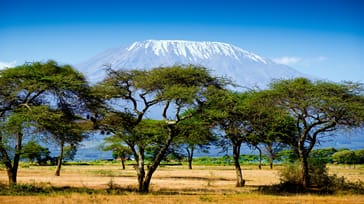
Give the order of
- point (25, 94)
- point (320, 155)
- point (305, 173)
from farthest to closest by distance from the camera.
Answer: point (320, 155)
point (305, 173)
point (25, 94)

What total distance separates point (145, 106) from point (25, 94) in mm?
7931

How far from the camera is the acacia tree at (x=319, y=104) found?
29.7m

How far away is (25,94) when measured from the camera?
93.9ft

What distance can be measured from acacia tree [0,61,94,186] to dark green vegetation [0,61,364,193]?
0.06m

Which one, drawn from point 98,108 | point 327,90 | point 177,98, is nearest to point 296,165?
point 327,90

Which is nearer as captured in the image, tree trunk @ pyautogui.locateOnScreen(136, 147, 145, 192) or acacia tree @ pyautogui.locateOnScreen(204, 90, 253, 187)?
tree trunk @ pyautogui.locateOnScreen(136, 147, 145, 192)

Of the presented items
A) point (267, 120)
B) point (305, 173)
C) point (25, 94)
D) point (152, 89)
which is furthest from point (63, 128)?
point (305, 173)

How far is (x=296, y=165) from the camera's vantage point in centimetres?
3294

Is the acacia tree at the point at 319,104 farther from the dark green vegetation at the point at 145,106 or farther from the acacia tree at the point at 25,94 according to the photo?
the acacia tree at the point at 25,94

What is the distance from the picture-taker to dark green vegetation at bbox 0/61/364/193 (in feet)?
88.4

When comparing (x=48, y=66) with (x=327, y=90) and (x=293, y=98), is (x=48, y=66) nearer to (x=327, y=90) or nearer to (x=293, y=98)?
(x=293, y=98)

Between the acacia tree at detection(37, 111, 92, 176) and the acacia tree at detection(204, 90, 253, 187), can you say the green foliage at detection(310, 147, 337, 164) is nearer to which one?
the acacia tree at detection(204, 90, 253, 187)

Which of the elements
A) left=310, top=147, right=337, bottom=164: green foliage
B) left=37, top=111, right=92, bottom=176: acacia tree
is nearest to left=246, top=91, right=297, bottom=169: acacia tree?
left=310, top=147, right=337, bottom=164: green foliage

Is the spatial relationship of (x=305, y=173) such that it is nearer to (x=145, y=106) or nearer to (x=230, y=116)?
(x=230, y=116)
